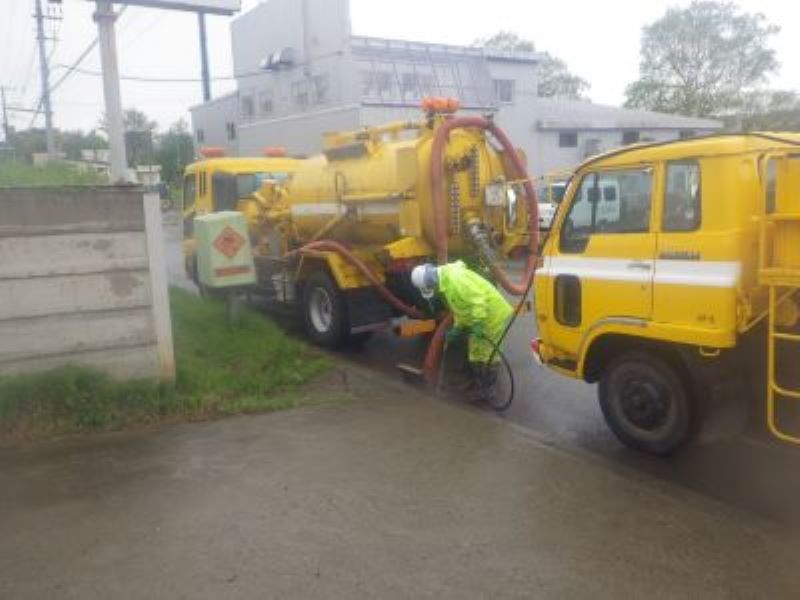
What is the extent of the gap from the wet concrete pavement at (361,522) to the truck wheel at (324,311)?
3475 millimetres

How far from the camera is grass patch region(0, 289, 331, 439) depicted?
639 centimetres

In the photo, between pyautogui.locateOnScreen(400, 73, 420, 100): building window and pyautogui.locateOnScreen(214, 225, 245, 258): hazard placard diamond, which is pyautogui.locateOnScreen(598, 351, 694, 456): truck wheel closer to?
pyautogui.locateOnScreen(214, 225, 245, 258): hazard placard diamond

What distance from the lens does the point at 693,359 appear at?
17.7 ft

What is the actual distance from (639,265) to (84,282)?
4.46 metres

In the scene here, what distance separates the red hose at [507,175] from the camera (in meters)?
8.58

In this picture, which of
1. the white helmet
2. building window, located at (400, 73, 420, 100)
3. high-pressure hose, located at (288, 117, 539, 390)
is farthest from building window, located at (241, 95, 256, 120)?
the white helmet

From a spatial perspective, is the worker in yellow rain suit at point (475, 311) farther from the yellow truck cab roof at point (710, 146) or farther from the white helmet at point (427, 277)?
the yellow truck cab roof at point (710, 146)

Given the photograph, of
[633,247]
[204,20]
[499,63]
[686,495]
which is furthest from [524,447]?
[204,20]

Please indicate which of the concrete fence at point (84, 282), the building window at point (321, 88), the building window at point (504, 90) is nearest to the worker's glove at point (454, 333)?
the concrete fence at point (84, 282)

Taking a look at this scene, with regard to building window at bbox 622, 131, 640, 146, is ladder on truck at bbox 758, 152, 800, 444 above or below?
below

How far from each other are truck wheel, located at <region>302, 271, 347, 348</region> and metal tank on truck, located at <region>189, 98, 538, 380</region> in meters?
0.01

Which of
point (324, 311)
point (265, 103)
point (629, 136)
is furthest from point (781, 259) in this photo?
point (629, 136)

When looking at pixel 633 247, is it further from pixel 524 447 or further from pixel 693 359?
pixel 524 447

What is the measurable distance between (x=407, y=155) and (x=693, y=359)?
4.32 metres
